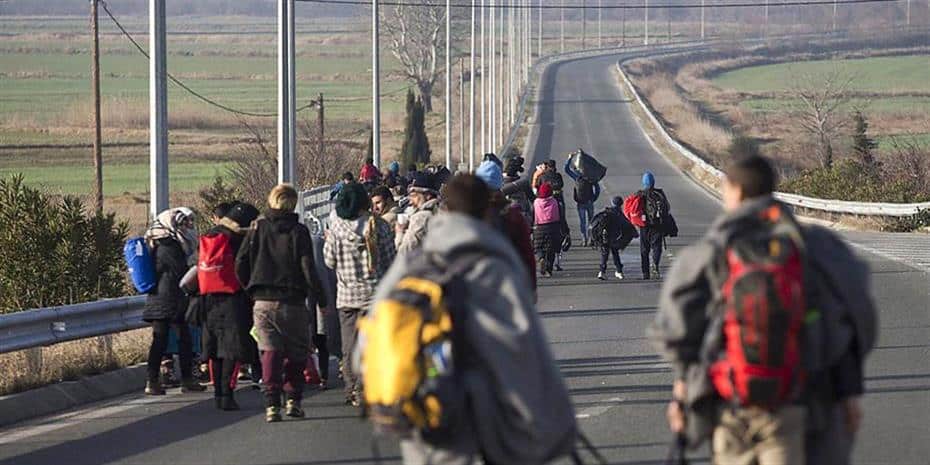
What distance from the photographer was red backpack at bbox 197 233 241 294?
1290 centimetres

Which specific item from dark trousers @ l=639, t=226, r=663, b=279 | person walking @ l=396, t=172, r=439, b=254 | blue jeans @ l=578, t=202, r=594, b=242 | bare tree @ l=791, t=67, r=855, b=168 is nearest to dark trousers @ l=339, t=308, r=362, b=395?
person walking @ l=396, t=172, r=439, b=254

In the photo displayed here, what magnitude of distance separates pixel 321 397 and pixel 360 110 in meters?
82.9

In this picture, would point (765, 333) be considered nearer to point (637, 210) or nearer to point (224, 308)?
point (224, 308)

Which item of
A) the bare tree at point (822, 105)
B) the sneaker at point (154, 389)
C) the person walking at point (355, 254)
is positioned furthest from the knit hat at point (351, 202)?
the bare tree at point (822, 105)

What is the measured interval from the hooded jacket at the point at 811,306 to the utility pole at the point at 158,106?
1195cm

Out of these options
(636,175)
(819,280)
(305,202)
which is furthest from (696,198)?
(819,280)

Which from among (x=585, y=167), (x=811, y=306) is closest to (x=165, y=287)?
(x=811, y=306)

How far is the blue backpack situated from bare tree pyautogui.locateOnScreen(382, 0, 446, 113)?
108m

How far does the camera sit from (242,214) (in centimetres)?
1324

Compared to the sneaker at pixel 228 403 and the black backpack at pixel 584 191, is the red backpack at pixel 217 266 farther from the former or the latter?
the black backpack at pixel 584 191

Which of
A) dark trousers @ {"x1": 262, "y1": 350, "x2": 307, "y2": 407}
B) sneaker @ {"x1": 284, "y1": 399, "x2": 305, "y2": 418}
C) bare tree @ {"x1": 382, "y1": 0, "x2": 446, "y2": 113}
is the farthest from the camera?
bare tree @ {"x1": 382, "y1": 0, "x2": 446, "y2": 113}

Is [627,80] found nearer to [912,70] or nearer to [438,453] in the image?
[912,70]

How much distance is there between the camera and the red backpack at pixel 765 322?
6.01 meters

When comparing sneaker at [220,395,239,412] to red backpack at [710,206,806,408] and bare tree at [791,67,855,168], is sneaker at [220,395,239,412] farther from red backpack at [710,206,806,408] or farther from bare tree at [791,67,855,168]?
bare tree at [791,67,855,168]
